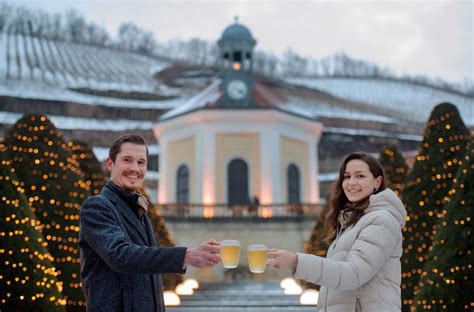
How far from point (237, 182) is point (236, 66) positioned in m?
6.27

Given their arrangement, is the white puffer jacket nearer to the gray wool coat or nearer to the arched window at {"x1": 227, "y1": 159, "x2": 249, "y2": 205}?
the gray wool coat

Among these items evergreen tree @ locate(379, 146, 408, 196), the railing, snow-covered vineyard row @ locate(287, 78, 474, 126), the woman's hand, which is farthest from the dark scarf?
snow-covered vineyard row @ locate(287, 78, 474, 126)

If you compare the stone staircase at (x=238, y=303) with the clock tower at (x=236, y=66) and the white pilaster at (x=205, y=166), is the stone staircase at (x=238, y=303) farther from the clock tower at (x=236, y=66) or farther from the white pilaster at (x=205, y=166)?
the clock tower at (x=236, y=66)

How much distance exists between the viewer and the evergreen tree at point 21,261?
742 cm

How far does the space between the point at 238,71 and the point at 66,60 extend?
57281 millimetres

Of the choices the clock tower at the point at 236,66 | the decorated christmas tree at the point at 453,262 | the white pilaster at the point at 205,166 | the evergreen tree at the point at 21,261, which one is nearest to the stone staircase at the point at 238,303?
the decorated christmas tree at the point at 453,262

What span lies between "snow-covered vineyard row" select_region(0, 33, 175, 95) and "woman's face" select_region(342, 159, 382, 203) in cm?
6863

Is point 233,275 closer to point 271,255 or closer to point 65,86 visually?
point 271,255

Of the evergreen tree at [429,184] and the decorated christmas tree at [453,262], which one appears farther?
→ the evergreen tree at [429,184]

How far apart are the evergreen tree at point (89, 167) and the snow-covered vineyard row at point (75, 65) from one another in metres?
58.5

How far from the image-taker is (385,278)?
353 cm

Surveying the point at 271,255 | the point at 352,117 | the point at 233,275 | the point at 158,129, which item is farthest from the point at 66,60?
the point at 271,255

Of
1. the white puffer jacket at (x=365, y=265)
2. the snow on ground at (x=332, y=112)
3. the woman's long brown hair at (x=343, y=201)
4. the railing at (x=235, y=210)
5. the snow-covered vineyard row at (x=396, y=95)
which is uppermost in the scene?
the snow-covered vineyard row at (x=396, y=95)

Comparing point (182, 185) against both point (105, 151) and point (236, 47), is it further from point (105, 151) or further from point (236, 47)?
point (105, 151)
